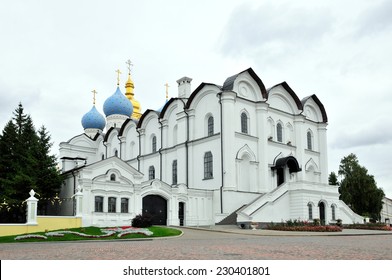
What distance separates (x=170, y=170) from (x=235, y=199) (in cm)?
876

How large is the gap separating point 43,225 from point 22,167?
918 cm

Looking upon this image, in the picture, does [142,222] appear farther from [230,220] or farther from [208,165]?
[208,165]

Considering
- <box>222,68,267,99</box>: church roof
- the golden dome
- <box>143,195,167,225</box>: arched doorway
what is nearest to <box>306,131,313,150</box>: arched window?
<box>222,68,267,99</box>: church roof

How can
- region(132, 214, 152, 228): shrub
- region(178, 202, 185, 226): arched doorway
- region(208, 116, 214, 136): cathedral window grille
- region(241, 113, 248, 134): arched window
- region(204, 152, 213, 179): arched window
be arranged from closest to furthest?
region(132, 214, 152, 228): shrub → region(178, 202, 185, 226): arched doorway → region(204, 152, 213, 179): arched window → region(241, 113, 248, 134): arched window → region(208, 116, 214, 136): cathedral window grille

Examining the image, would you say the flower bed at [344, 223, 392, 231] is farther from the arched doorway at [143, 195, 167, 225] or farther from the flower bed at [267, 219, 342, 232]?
the arched doorway at [143, 195, 167, 225]

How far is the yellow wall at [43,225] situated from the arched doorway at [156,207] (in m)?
6.21

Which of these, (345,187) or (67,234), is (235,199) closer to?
(67,234)

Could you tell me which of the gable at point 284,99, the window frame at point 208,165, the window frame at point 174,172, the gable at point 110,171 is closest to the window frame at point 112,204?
the gable at point 110,171

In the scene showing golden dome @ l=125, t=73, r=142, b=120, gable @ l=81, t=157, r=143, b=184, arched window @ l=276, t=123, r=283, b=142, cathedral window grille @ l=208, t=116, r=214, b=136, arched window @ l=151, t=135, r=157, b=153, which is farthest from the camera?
golden dome @ l=125, t=73, r=142, b=120

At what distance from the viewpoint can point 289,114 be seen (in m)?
41.1

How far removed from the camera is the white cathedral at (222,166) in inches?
1271

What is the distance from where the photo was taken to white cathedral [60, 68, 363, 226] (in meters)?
32.3

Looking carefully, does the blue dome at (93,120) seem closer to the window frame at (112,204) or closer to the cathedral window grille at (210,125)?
the cathedral window grille at (210,125)

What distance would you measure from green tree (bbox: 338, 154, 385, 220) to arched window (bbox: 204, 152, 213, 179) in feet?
64.6
